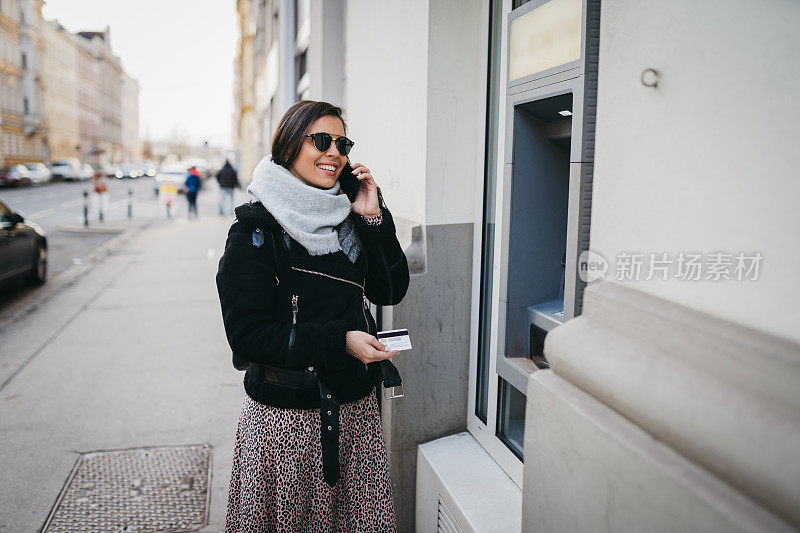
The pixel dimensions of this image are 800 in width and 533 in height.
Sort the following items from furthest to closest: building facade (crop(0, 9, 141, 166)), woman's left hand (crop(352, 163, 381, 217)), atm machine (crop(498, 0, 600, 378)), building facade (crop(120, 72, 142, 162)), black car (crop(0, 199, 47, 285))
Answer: building facade (crop(120, 72, 142, 162)), building facade (crop(0, 9, 141, 166)), black car (crop(0, 199, 47, 285)), woman's left hand (crop(352, 163, 381, 217)), atm machine (crop(498, 0, 600, 378))

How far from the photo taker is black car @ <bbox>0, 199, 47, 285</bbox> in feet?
26.8

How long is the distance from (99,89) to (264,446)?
94895 mm

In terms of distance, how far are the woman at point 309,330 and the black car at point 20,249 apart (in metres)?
7.66

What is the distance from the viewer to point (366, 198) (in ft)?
7.13

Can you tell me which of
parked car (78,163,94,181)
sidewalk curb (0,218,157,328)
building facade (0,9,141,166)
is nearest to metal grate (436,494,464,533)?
sidewalk curb (0,218,157,328)

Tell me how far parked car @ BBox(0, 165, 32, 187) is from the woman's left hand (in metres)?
Answer: 39.0

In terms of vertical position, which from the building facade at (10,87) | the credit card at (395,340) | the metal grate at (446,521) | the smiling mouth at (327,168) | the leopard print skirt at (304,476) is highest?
the building facade at (10,87)

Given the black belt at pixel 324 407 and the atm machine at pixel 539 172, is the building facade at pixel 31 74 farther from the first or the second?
the atm machine at pixel 539 172

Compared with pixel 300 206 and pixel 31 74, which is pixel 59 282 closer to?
pixel 300 206

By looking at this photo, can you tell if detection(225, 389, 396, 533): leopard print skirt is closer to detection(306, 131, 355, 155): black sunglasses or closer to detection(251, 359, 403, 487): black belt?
detection(251, 359, 403, 487): black belt

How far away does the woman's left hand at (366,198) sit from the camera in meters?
2.15

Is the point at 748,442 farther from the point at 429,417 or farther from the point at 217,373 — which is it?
the point at 217,373

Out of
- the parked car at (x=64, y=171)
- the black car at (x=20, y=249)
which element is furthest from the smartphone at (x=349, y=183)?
the parked car at (x=64, y=171)

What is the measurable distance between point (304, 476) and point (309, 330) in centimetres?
57
